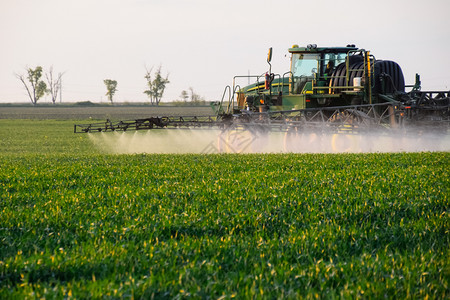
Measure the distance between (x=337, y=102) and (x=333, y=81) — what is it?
2.66ft

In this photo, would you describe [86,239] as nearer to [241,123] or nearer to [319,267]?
[319,267]

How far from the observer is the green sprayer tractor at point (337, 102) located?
15.4m

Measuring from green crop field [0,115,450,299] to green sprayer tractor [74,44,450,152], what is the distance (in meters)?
6.50

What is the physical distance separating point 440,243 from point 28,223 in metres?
4.64

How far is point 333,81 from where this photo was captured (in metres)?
17.1

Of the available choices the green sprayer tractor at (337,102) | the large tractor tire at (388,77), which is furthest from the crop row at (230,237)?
the large tractor tire at (388,77)

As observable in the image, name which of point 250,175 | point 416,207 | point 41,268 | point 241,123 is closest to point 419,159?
point 250,175

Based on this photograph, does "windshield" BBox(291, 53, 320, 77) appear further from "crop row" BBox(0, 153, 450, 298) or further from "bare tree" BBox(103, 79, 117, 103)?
"bare tree" BBox(103, 79, 117, 103)

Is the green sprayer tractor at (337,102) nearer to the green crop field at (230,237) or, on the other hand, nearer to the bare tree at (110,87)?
the green crop field at (230,237)

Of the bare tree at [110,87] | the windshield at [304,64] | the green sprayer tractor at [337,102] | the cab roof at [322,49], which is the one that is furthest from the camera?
the bare tree at [110,87]

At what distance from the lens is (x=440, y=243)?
4.85 meters

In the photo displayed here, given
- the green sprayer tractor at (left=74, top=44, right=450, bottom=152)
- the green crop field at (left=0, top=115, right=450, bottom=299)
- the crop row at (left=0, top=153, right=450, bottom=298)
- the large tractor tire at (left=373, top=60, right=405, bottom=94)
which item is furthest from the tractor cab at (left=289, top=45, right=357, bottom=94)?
the crop row at (left=0, top=153, right=450, bottom=298)

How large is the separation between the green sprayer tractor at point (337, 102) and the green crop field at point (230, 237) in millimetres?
6498

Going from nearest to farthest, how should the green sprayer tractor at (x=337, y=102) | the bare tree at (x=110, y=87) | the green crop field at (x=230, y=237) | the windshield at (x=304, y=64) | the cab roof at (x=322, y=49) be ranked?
the green crop field at (x=230, y=237), the green sprayer tractor at (x=337, y=102), the cab roof at (x=322, y=49), the windshield at (x=304, y=64), the bare tree at (x=110, y=87)
